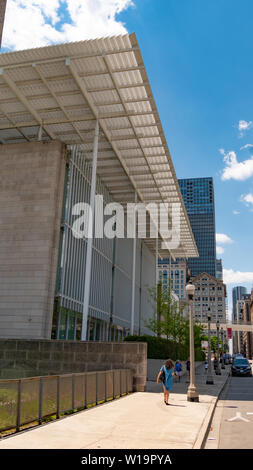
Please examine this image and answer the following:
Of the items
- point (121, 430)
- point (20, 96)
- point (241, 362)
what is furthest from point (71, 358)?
point (241, 362)

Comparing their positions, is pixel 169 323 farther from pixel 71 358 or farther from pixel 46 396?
pixel 46 396

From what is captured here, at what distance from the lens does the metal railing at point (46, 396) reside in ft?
28.2

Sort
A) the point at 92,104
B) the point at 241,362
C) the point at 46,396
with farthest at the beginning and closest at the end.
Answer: the point at 241,362 → the point at 92,104 → the point at 46,396

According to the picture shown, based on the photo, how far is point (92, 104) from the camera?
2425cm

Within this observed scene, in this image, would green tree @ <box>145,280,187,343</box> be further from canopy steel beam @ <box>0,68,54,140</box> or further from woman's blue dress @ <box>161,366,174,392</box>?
woman's blue dress @ <box>161,366,174,392</box>

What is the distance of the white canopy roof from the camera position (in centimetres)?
2069

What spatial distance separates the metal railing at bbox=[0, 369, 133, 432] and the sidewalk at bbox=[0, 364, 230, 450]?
16.2 inches

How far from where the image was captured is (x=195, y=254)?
178ft

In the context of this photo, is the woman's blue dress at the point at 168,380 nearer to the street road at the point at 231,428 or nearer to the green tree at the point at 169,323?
the street road at the point at 231,428

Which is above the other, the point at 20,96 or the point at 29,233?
the point at 20,96

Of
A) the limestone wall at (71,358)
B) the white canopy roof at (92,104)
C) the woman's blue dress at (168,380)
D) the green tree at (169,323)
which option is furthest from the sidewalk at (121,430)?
the green tree at (169,323)

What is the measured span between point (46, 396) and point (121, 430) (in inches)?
90.6
